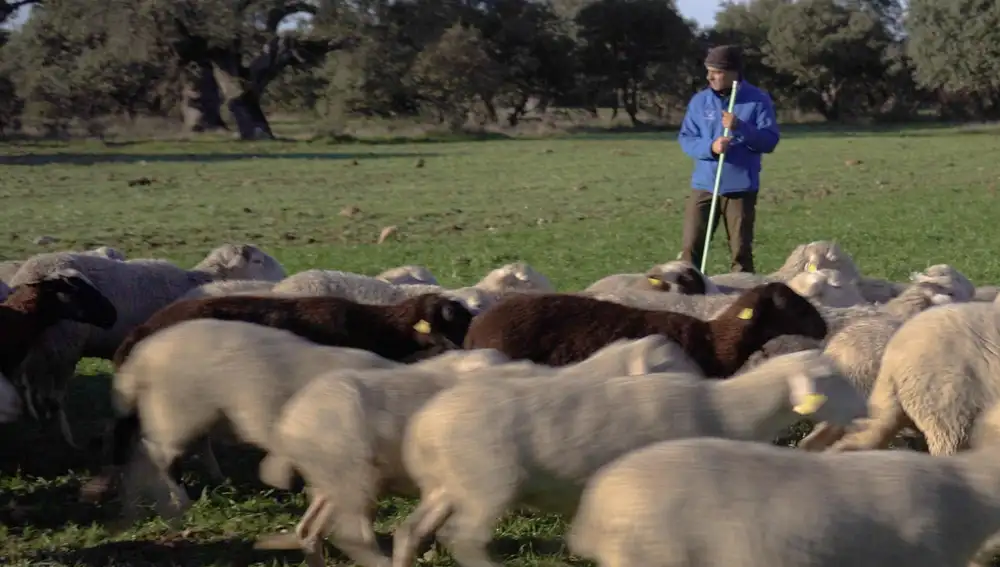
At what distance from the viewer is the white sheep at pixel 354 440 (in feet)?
16.1

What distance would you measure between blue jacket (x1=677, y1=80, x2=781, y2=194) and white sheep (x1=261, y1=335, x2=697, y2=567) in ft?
17.3

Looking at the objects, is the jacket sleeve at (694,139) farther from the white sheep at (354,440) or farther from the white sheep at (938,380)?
the white sheep at (354,440)

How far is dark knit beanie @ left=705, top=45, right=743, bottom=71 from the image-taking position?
9844mm

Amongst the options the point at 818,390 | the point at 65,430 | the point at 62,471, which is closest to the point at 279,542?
the point at 62,471

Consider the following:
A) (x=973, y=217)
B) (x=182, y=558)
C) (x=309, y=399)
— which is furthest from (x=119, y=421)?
(x=973, y=217)

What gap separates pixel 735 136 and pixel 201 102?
1770 inches

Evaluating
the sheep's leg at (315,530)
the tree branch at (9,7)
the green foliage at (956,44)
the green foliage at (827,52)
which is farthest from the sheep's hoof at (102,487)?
the green foliage at (827,52)

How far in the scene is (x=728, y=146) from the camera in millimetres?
10094

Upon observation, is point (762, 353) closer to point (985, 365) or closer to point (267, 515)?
point (985, 365)

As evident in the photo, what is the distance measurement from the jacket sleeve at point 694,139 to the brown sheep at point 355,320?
3.98 m

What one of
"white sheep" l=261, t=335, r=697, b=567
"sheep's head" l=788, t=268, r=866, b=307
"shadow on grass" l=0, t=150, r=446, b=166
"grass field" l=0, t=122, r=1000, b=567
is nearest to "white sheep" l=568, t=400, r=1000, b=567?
"white sheep" l=261, t=335, r=697, b=567

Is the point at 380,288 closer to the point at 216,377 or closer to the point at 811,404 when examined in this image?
the point at 216,377

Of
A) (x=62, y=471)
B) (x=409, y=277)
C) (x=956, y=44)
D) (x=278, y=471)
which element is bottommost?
(x=62, y=471)

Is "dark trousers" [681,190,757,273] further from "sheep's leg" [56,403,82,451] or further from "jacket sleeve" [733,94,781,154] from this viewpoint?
"sheep's leg" [56,403,82,451]
